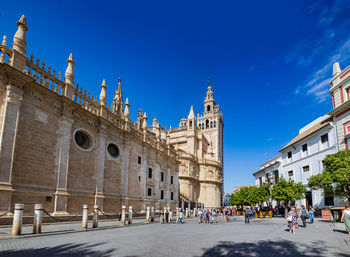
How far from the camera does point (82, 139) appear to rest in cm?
2031

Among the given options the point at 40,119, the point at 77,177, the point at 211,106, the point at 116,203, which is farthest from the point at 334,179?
the point at 211,106

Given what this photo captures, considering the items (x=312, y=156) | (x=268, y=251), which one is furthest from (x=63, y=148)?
(x=312, y=156)

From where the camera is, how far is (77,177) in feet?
60.8

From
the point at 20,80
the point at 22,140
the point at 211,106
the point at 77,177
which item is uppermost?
the point at 211,106

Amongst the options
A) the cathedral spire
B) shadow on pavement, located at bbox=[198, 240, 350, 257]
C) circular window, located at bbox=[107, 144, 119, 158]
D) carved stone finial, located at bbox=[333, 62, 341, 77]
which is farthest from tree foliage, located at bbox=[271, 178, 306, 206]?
the cathedral spire

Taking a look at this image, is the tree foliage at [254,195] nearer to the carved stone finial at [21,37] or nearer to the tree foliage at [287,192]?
the tree foliage at [287,192]

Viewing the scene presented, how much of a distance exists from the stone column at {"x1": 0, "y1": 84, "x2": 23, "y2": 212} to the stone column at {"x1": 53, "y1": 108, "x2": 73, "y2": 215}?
11.1 ft

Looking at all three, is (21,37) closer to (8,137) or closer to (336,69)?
(8,137)

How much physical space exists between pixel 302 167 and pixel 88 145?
27.6 metres

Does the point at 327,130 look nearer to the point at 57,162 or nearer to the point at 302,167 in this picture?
the point at 302,167

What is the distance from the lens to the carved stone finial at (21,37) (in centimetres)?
1491

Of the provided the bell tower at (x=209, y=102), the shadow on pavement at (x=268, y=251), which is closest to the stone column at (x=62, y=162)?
the shadow on pavement at (x=268, y=251)

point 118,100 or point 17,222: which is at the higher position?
point 118,100

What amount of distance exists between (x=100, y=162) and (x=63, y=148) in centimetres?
411
